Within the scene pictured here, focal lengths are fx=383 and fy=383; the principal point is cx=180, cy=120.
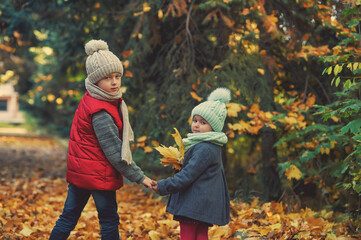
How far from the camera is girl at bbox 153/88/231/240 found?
2730 mm

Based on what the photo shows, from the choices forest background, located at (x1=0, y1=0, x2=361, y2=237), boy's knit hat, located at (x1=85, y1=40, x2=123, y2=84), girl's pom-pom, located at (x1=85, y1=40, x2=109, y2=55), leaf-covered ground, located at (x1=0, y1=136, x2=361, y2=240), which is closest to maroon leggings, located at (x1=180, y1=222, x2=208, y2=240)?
leaf-covered ground, located at (x1=0, y1=136, x2=361, y2=240)

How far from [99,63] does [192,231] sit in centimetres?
146

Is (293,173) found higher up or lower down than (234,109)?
lower down

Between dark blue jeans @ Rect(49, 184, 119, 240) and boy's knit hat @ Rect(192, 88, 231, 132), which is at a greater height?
boy's knit hat @ Rect(192, 88, 231, 132)

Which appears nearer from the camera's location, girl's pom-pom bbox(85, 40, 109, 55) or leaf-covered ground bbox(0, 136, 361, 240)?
girl's pom-pom bbox(85, 40, 109, 55)

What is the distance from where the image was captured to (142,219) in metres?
4.84

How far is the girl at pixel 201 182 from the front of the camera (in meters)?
2.73

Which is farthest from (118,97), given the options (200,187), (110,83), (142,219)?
(142,219)

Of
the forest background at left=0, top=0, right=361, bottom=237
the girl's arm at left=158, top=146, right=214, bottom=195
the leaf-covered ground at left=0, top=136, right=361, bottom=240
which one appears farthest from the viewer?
the forest background at left=0, top=0, right=361, bottom=237

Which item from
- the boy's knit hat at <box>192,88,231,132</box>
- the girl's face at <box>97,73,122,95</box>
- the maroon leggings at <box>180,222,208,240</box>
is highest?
the girl's face at <box>97,73,122,95</box>

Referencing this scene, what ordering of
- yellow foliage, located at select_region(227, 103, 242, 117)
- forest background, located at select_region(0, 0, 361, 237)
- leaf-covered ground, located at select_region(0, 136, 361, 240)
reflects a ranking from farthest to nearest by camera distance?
forest background, located at select_region(0, 0, 361, 237), yellow foliage, located at select_region(227, 103, 242, 117), leaf-covered ground, located at select_region(0, 136, 361, 240)

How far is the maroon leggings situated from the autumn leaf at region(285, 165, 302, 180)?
90.4 inches

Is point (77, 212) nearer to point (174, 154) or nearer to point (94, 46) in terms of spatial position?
point (174, 154)

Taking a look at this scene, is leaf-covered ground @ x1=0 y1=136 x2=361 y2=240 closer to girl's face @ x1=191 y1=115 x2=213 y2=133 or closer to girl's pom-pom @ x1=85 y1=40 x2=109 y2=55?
girl's face @ x1=191 y1=115 x2=213 y2=133
